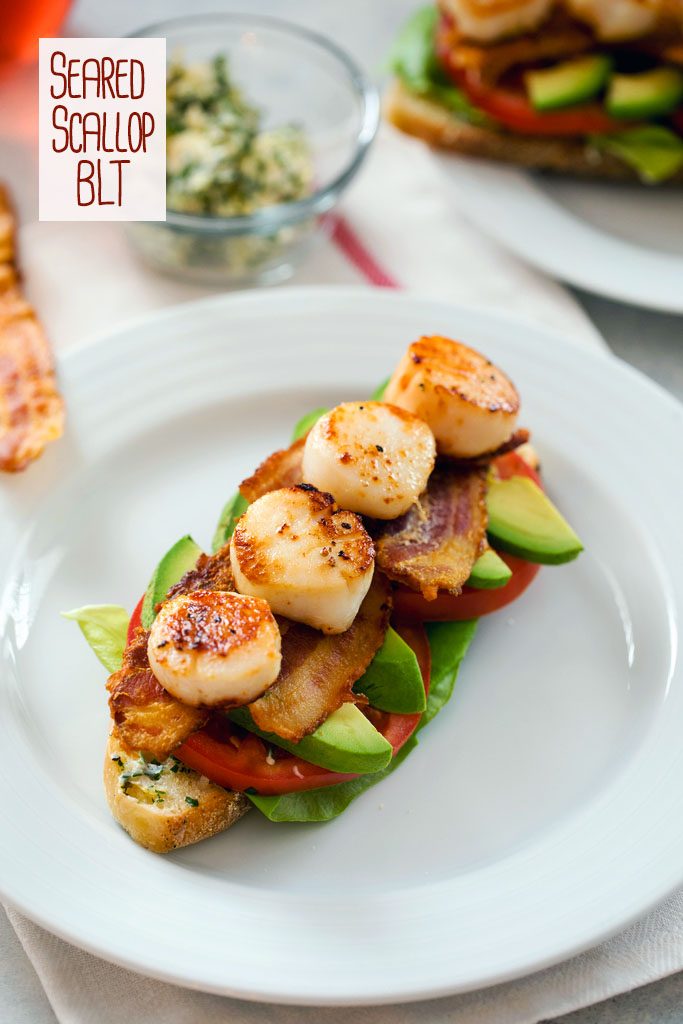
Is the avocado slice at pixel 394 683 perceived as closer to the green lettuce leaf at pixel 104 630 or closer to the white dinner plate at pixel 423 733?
the white dinner plate at pixel 423 733

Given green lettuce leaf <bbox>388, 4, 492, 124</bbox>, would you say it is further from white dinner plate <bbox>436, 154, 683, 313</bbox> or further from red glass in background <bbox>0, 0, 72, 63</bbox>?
red glass in background <bbox>0, 0, 72, 63</bbox>

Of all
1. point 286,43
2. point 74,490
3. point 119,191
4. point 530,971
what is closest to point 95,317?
point 119,191

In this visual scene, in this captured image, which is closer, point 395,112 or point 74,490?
point 74,490

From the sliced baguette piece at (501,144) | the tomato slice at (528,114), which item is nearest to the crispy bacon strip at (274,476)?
the sliced baguette piece at (501,144)

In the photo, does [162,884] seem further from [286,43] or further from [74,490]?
[286,43]

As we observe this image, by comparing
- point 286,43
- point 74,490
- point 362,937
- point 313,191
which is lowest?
point 362,937

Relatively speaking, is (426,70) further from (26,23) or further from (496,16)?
(26,23)


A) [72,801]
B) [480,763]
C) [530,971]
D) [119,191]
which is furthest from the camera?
[119,191]
